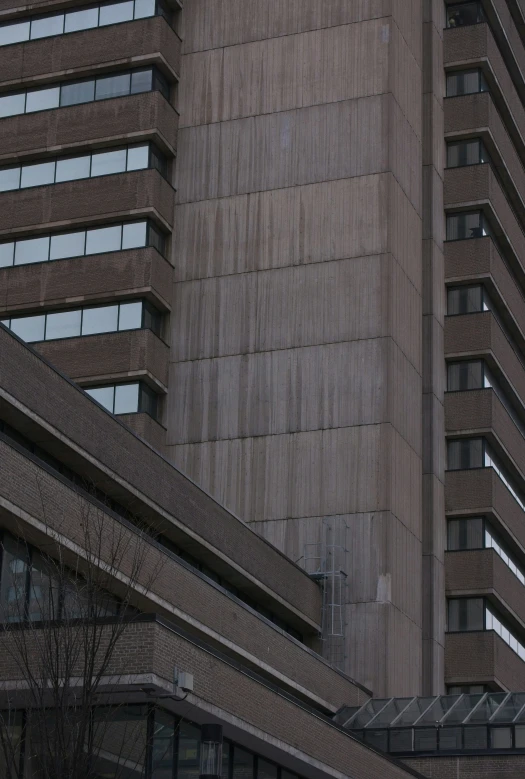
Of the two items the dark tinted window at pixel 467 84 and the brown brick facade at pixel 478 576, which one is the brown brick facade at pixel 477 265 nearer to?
the dark tinted window at pixel 467 84

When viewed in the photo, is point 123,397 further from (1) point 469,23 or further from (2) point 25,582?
(1) point 469,23

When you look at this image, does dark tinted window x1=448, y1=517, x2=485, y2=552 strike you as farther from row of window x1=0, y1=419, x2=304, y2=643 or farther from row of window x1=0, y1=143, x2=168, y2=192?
row of window x1=0, y1=143, x2=168, y2=192

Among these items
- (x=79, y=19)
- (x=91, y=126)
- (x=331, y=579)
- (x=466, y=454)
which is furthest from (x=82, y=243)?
(x=466, y=454)

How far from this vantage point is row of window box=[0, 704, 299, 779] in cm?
3019

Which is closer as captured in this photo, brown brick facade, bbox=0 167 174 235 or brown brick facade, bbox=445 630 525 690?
brown brick facade, bbox=445 630 525 690

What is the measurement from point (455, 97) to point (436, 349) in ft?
40.3

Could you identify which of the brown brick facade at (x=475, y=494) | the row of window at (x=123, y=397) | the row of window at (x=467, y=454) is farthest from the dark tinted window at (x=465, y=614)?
the row of window at (x=123, y=397)

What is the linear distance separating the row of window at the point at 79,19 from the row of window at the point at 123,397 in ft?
52.1

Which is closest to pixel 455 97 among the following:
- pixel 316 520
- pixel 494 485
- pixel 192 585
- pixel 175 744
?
pixel 494 485

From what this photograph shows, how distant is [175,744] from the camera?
1298 inches

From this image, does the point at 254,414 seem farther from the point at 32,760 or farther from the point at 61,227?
the point at 32,760

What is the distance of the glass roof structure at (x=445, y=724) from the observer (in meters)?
48.4

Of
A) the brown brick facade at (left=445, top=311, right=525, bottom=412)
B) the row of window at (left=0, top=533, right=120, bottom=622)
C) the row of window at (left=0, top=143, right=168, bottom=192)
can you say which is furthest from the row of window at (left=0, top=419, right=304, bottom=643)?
the row of window at (left=0, top=143, right=168, bottom=192)

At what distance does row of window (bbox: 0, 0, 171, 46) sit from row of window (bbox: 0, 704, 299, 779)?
38.3 metres
